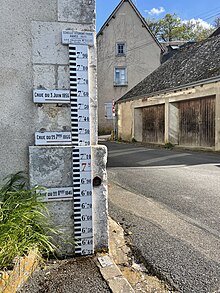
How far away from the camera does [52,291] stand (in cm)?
176

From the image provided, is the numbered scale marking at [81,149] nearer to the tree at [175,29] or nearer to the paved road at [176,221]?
the paved road at [176,221]

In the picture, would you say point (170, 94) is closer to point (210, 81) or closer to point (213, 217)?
point (210, 81)

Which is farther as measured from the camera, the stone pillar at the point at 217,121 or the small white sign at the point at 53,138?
the stone pillar at the point at 217,121

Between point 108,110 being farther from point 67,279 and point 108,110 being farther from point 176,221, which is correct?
point 67,279

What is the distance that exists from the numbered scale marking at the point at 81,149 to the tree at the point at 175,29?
1544 inches

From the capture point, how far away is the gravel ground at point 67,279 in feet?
5.85

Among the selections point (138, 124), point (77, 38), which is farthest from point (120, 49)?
point (77, 38)

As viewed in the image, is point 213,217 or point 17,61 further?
point 213,217

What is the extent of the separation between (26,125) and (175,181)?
4.12 metres

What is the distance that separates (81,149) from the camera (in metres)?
2.17

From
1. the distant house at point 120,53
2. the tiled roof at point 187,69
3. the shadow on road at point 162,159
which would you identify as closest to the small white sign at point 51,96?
the shadow on road at point 162,159

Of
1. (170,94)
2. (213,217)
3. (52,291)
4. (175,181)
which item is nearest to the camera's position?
(52,291)

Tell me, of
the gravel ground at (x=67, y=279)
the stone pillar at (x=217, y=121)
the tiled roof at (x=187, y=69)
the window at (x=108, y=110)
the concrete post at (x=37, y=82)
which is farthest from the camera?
the window at (x=108, y=110)

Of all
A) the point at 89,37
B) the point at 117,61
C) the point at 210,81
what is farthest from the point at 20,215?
the point at 117,61
